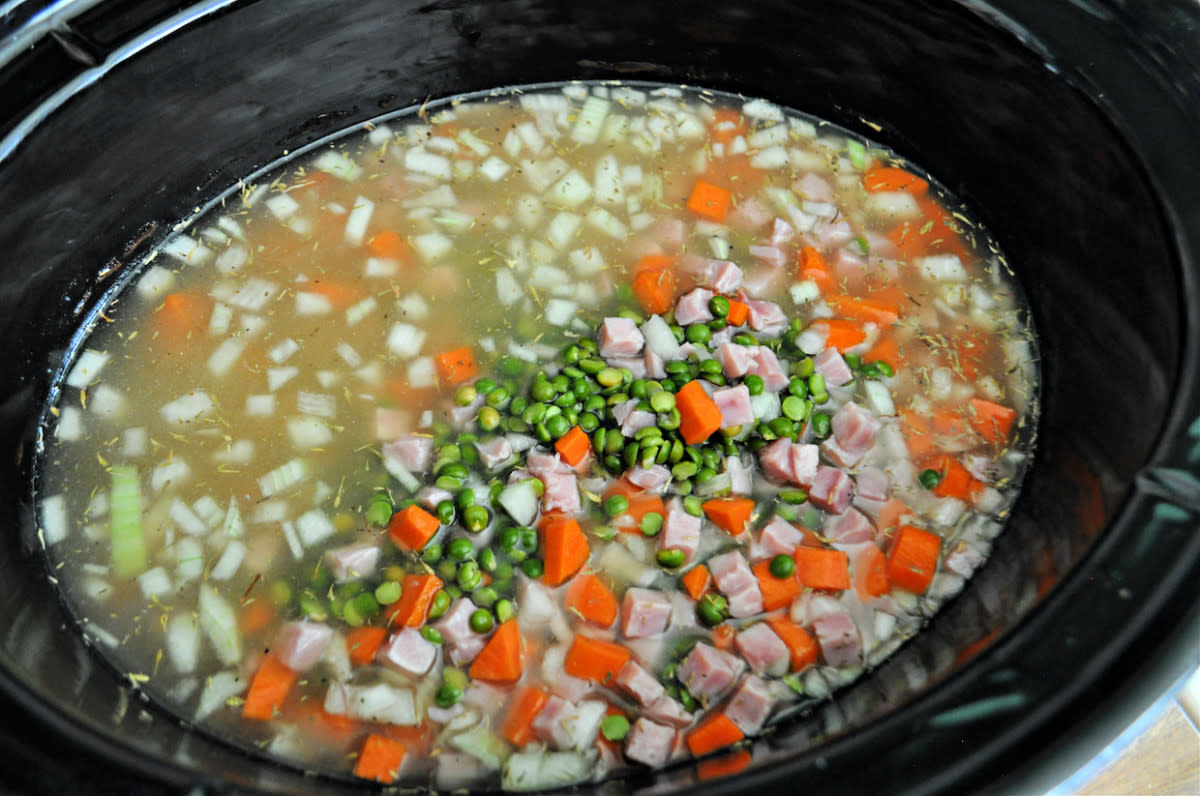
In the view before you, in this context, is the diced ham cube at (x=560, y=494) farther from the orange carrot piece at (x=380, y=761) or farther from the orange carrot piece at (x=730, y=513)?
the orange carrot piece at (x=380, y=761)

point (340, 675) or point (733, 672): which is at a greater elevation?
point (733, 672)

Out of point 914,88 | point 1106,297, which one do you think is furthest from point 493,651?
point 914,88

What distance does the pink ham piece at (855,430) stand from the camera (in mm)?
2369

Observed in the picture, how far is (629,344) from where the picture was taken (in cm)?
249

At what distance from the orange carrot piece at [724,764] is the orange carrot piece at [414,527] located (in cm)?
88

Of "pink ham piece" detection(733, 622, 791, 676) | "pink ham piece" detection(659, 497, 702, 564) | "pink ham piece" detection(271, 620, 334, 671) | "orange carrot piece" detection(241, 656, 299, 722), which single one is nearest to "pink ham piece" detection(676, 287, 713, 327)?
"pink ham piece" detection(659, 497, 702, 564)

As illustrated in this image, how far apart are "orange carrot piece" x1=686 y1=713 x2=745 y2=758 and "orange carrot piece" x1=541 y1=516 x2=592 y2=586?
50 centimetres

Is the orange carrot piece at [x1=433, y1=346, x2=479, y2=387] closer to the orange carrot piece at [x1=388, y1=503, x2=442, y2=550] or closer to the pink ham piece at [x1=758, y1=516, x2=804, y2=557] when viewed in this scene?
the orange carrot piece at [x1=388, y1=503, x2=442, y2=550]

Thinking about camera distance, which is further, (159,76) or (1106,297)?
(159,76)

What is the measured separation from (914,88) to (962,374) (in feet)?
3.13

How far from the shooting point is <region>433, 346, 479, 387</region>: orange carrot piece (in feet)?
8.41

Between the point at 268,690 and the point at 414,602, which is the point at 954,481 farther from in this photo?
the point at 268,690

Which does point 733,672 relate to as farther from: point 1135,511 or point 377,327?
point 377,327

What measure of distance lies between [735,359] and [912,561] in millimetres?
710
